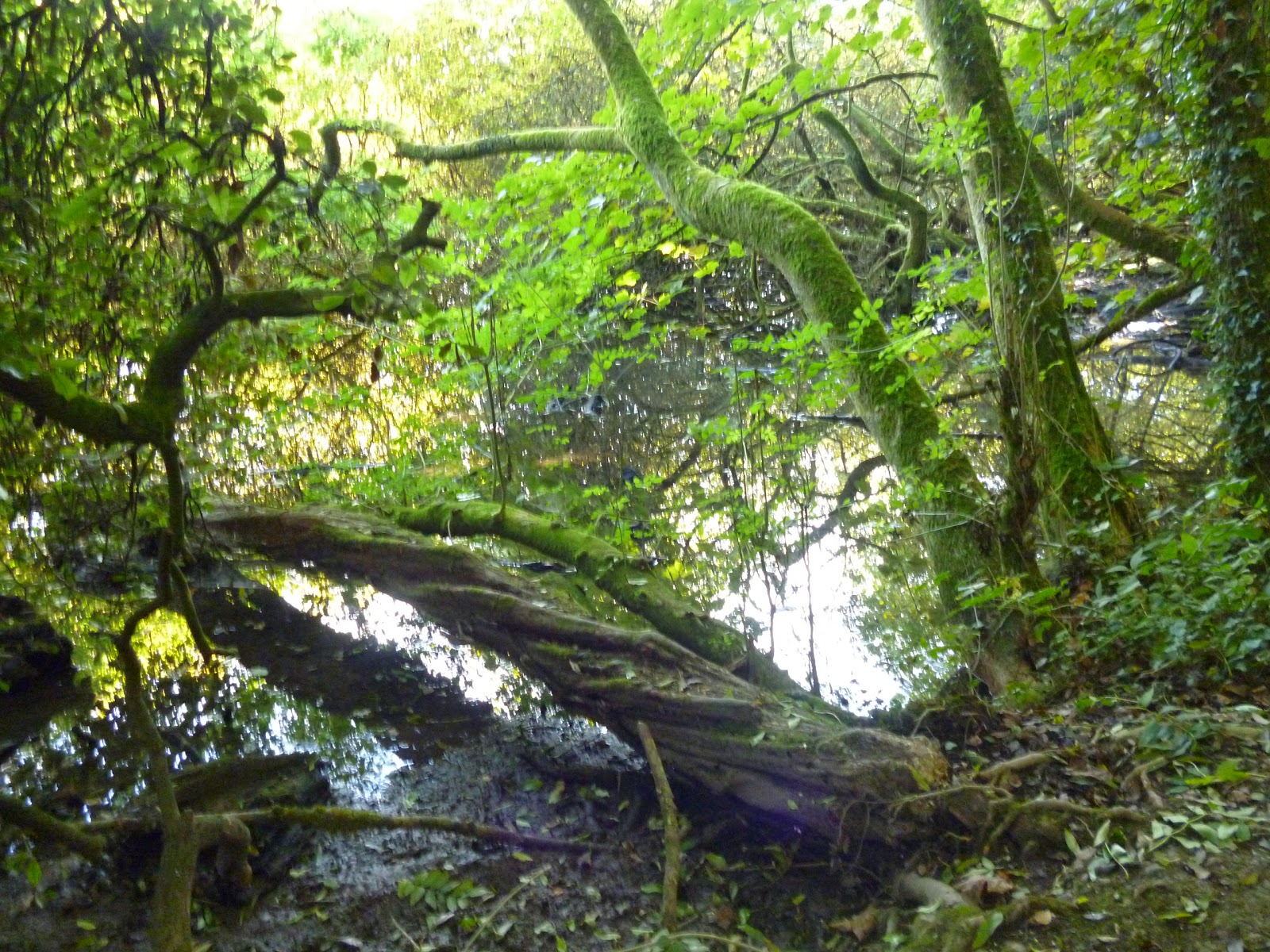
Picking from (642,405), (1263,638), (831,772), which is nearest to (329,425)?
(642,405)

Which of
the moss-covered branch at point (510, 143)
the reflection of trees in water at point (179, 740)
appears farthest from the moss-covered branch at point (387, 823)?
the moss-covered branch at point (510, 143)

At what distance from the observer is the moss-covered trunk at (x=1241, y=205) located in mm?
3318

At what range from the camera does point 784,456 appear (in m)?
5.10

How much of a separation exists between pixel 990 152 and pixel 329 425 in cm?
810


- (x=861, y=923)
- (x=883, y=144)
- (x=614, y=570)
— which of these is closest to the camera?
(x=861, y=923)

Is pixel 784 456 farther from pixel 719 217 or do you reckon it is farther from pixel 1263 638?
pixel 1263 638

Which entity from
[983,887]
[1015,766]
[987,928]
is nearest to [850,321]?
[1015,766]

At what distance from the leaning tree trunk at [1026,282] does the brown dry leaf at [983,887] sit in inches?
60.0

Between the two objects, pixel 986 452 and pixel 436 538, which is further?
pixel 986 452

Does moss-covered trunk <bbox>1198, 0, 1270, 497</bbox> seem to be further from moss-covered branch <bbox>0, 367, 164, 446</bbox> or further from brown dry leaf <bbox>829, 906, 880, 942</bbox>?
moss-covered branch <bbox>0, 367, 164, 446</bbox>

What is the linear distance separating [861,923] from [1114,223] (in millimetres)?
4662

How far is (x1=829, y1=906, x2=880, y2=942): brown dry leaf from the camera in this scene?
8.41ft

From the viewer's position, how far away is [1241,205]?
3363mm

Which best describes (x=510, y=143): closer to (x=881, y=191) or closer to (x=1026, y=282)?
(x=881, y=191)
